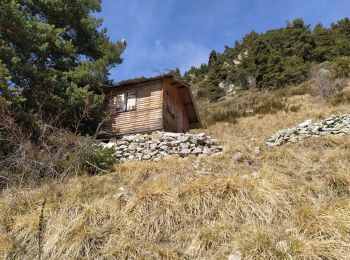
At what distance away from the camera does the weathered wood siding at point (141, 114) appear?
16.1 m

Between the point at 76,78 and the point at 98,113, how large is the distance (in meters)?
1.83

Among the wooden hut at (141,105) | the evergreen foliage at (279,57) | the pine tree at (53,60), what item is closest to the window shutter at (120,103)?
the wooden hut at (141,105)

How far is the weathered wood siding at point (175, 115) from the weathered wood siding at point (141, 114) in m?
0.41

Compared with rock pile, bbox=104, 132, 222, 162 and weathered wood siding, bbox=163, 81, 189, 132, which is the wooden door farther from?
rock pile, bbox=104, 132, 222, 162

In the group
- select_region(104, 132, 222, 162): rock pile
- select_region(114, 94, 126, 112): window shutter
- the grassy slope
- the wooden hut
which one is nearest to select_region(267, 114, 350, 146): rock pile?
select_region(104, 132, 222, 162): rock pile

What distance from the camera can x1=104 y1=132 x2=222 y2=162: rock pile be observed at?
13.0 metres

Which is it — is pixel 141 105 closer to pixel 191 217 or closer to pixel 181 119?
pixel 181 119

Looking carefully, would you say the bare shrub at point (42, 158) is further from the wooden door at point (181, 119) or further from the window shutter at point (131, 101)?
the wooden door at point (181, 119)

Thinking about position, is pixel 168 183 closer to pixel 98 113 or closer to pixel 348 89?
pixel 98 113

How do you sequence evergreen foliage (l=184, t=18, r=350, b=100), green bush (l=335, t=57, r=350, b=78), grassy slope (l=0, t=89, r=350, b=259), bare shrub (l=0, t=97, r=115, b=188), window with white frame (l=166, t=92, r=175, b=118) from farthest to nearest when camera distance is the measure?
evergreen foliage (l=184, t=18, r=350, b=100) → green bush (l=335, t=57, r=350, b=78) → window with white frame (l=166, t=92, r=175, b=118) → bare shrub (l=0, t=97, r=115, b=188) → grassy slope (l=0, t=89, r=350, b=259)

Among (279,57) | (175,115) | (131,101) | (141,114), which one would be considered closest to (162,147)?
(141,114)

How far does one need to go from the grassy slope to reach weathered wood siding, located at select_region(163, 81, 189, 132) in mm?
8621

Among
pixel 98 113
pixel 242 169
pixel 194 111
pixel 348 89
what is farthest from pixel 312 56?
pixel 242 169

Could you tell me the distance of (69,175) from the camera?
8484 millimetres
